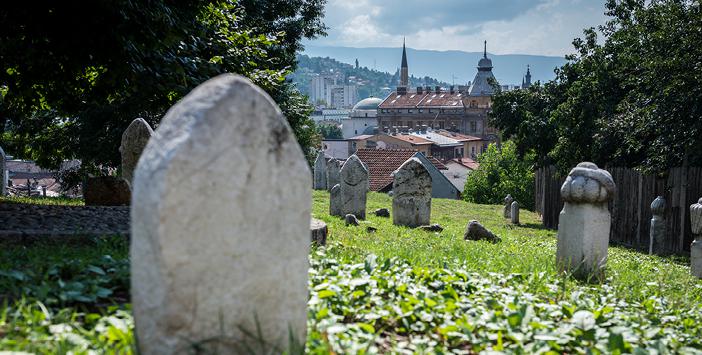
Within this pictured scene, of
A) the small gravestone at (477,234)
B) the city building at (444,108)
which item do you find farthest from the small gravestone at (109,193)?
the city building at (444,108)

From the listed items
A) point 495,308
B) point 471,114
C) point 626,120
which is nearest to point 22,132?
point 626,120

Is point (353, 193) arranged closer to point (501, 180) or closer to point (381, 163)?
point (381, 163)

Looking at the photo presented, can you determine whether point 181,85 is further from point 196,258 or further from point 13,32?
point 196,258

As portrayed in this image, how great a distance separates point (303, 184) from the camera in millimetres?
3904

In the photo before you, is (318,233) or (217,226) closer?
(217,226)

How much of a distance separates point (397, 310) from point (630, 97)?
19246 mm

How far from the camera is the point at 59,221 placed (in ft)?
32.2

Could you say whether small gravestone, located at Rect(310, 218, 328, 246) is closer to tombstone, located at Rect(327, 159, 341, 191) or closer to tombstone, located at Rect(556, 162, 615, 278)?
tombstone, located at Rect(556, 162, 615, 278)

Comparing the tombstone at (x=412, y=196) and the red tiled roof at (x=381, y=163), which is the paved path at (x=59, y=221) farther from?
the red tiled roof at (x=381, y=163)

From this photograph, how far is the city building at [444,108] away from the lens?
127125 millimetres

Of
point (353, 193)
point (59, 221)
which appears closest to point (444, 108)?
point (353, 193)

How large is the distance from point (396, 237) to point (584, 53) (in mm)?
14919

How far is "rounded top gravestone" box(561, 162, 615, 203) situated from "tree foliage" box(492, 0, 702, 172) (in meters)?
9.59

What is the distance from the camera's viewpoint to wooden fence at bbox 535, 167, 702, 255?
18656 mm
